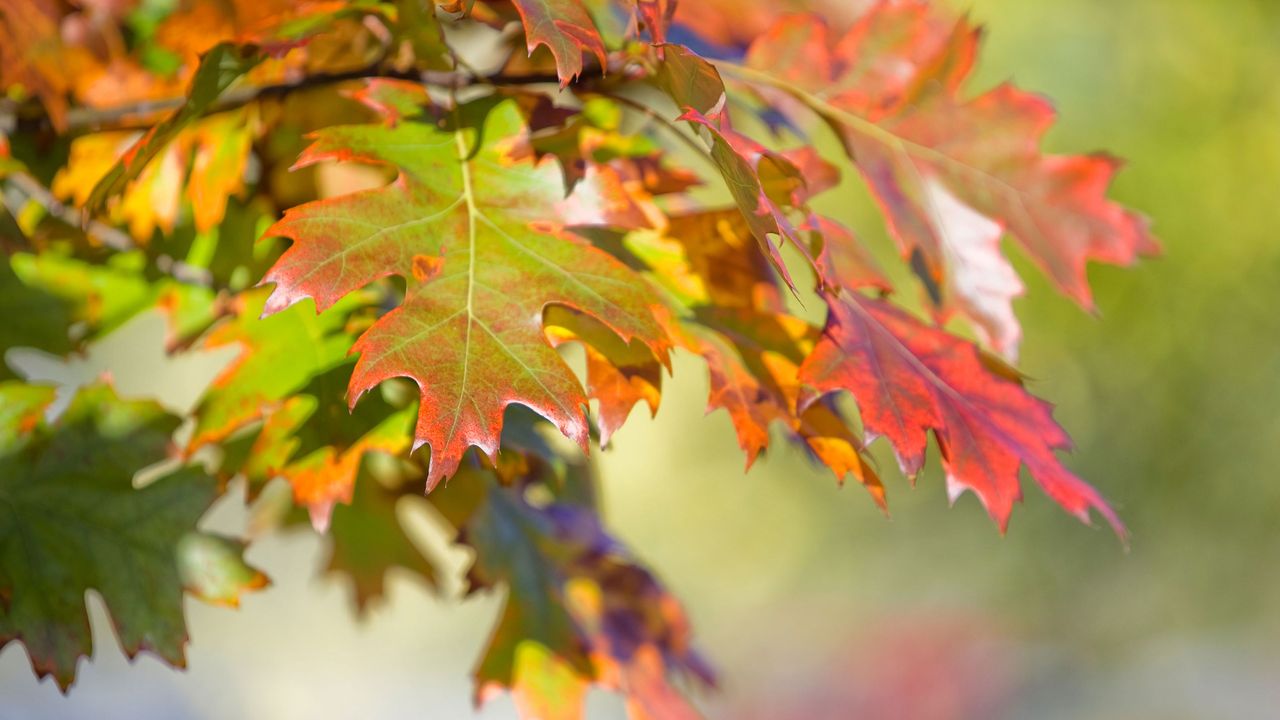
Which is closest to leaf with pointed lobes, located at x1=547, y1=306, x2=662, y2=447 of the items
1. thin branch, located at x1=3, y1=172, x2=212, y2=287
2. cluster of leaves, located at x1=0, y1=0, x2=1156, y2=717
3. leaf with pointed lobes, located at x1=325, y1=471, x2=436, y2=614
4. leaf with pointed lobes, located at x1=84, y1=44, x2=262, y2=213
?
cluster of leaves, located at x1=0, y1=0, x2=1156, y2=717

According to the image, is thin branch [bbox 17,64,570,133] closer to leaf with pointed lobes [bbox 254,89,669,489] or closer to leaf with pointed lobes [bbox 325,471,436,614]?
leaf with pointed lobes [bbox 254,89,669,489]

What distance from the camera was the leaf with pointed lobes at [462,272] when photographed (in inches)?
22.3

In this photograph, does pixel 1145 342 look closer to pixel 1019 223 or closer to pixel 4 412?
pixel 1019 223

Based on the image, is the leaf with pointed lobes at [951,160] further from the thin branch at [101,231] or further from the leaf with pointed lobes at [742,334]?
the thin branch at [101,231]

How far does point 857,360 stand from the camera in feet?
2.13

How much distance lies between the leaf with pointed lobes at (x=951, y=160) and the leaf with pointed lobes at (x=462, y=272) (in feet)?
0.75

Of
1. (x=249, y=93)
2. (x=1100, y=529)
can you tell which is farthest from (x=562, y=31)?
(x=1100, y=529)

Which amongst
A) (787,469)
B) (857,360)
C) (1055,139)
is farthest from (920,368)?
(787,469)

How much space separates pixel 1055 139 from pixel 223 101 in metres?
4.24

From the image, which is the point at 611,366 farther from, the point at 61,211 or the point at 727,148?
the point at 61,211

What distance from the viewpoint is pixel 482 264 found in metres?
0.62

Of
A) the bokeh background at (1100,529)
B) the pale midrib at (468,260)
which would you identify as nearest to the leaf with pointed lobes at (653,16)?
the pale midrib at (468,260)

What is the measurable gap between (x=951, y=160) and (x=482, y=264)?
43 centimetres

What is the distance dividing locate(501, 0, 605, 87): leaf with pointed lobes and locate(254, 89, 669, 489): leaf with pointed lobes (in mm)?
95
